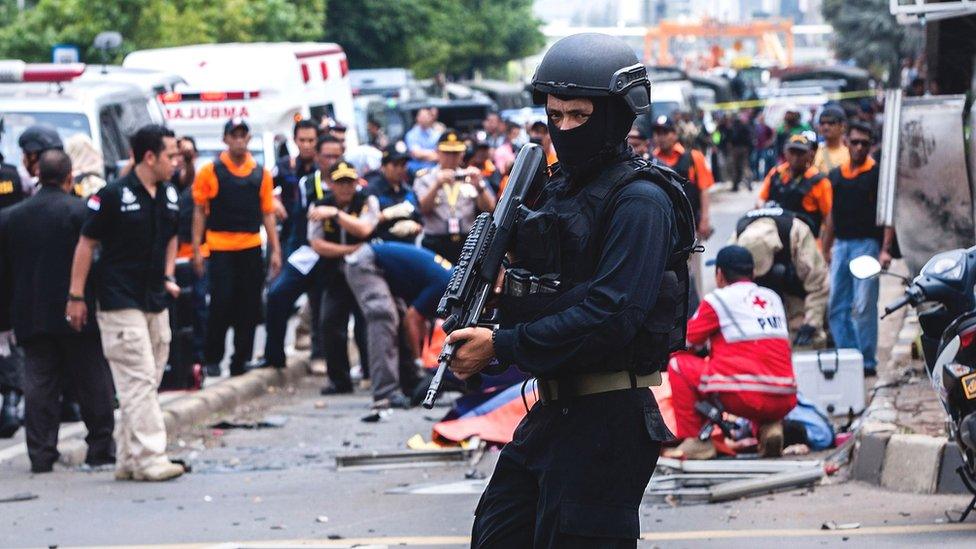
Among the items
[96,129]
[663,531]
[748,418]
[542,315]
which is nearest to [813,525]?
[663,531]

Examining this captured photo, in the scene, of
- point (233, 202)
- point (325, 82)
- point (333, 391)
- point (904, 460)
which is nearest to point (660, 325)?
point (904, 460)

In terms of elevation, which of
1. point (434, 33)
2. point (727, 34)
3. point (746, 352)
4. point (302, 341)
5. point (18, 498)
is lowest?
point (727, 34)

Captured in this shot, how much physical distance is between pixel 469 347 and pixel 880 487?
4.46 metres

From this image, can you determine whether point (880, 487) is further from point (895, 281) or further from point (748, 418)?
point (895, 281)

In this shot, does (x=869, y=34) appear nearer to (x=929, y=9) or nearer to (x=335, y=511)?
(x=929, y=9)

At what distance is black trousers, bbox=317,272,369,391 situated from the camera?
12484 mm

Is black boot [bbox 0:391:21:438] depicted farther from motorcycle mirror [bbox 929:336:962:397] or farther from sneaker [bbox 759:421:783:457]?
motorcycle mirror [bbox 929:336:962:397]

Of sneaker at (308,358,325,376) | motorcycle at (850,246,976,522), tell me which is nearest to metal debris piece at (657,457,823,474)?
motorcycle at (850,246,976,522)

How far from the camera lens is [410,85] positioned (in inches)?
1740

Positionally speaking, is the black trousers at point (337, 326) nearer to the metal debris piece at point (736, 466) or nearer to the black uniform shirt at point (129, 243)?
the black uniform shirt at point (129, 243)

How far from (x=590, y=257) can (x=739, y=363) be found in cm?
479

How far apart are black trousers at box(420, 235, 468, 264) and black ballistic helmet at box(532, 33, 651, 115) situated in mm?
8441

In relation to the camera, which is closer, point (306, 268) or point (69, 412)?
point (69, 412)

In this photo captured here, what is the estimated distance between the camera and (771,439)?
9.11m
